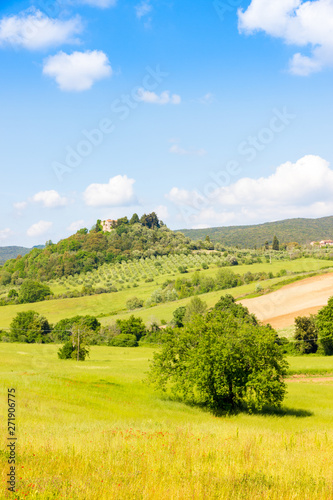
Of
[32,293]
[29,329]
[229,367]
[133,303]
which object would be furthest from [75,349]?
[32,293]

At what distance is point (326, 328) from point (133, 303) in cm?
7719

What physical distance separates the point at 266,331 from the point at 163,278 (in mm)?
136305

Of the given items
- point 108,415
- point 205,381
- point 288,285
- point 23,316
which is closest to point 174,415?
point 205,381

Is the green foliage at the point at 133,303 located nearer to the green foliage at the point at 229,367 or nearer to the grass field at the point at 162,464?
the green foliage at the point at 229,367

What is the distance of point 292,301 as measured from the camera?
103m

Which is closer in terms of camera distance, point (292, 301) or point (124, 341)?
point (124, 341)

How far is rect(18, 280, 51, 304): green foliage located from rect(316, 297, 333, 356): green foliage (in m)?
121

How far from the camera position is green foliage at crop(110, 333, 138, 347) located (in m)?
95.0

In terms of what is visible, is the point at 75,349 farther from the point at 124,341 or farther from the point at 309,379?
the point at 309,379

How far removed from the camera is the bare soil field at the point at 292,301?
9306cm

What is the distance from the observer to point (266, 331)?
111 feet

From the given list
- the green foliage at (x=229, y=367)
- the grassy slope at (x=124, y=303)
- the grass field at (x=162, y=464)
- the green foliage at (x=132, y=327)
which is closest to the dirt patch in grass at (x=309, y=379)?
the green foliage at (x=229, y=367)

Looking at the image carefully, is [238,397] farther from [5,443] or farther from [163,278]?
[163,278]

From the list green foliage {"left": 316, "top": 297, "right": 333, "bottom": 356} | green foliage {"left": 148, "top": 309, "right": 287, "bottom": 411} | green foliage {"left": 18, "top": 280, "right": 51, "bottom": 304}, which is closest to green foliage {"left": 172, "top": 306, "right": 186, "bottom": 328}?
green foliage {"left": 316, "top": 297, "right": 333, "bottom": 356}
